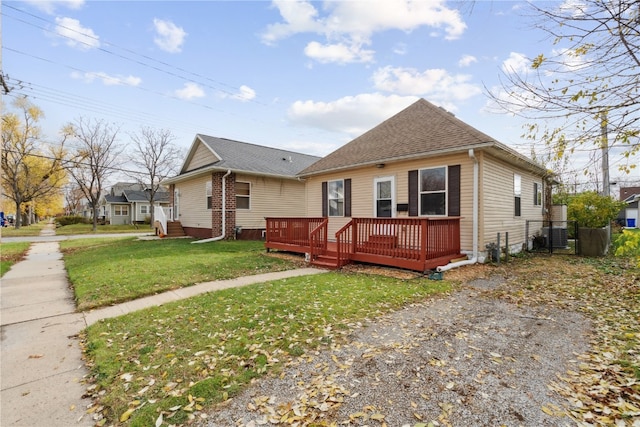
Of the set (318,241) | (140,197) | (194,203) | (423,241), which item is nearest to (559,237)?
(423,241)

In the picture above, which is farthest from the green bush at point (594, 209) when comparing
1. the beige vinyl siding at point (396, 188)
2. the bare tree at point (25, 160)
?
the bare tree at point (25, 160)

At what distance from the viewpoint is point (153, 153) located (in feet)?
103

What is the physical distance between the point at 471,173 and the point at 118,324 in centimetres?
842

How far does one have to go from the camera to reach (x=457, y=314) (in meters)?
4.39

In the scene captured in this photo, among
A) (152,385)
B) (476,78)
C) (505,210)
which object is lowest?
(152,385)

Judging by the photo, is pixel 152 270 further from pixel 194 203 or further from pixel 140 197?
pixel 140 197

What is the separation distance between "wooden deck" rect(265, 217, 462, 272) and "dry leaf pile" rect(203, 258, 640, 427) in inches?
96.0

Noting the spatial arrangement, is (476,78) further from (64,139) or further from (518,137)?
(64,139)

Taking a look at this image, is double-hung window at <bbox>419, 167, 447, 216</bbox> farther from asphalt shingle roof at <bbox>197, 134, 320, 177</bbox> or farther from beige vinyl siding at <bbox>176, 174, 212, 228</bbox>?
beige vinyl siding at <bbox>176, 174, 212, 228</bbox>

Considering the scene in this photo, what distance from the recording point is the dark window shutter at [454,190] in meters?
8.39

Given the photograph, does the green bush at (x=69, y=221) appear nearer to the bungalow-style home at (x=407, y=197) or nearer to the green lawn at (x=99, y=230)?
the green lawn at (x=99, y=230)

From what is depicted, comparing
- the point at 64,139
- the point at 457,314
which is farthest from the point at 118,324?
the point at 64,139

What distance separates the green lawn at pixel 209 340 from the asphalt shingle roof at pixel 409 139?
15.0 feet

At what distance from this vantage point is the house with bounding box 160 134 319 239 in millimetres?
14125
